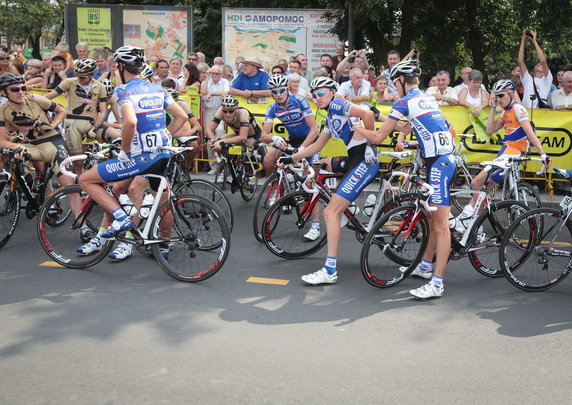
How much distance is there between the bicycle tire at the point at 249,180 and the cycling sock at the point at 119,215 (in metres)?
3.82

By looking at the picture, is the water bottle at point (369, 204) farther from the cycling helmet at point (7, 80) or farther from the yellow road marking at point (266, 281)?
the cycling helmet at point (7, 80)

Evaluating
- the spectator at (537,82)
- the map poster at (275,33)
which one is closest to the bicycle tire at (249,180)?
the spectator at (537,82)

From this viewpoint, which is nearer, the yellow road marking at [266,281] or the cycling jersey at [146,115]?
the cycling jersey at [146,115]

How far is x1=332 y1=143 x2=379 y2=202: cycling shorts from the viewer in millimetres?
6684

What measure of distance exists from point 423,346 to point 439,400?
34.6 inches

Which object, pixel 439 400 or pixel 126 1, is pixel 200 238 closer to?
pixel 439 400

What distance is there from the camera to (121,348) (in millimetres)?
4996

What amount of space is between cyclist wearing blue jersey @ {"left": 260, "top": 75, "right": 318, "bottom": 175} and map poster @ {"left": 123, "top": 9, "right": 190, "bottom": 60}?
36.6ft

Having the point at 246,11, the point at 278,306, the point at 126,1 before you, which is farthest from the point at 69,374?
the point at 126,1

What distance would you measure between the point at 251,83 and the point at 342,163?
5622mm

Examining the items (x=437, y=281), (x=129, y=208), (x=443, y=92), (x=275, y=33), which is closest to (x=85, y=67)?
(x=129, y=208)

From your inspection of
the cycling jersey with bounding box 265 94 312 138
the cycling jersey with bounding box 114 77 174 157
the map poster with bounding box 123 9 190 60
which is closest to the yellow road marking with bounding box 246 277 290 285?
the cycling jersey with bounding box 114 77 174 157

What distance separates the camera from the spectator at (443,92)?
11547 mm

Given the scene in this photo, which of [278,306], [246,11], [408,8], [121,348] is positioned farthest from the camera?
[408,8]
